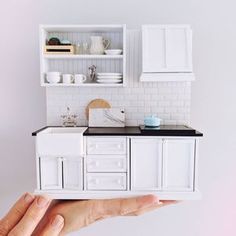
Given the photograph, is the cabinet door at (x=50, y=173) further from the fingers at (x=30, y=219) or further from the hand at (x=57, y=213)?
the fingers at (x=30, y=219)

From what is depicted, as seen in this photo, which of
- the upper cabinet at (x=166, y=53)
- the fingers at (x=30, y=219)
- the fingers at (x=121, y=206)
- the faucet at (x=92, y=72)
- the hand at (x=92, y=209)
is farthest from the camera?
the faucet at (x=92, y=72)

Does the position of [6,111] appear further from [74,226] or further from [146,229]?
[146,229]

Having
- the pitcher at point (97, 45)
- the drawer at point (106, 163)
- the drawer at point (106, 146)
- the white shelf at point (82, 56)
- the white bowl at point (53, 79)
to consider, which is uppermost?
the pitcher at point (97, 45)

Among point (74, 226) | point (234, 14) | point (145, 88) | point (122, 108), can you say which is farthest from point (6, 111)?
point (234, 14)

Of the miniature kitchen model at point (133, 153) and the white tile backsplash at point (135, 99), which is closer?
the miniature kitchen model at point (133, 153)

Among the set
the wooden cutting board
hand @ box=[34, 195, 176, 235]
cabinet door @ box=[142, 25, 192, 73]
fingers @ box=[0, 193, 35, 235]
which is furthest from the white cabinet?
fingers @ box=[0, 193, 35, 235]

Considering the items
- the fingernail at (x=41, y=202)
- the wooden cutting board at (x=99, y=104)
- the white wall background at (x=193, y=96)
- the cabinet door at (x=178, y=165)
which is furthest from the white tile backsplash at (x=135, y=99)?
the fingernail at (x=41, y=202)

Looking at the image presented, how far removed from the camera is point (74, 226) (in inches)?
46.5

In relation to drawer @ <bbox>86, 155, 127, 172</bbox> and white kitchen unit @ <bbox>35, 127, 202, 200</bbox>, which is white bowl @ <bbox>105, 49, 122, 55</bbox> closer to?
white kitchen unit @ <bbox>35, 127, 202, 200</bbox>

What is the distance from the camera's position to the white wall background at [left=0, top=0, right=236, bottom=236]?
204 centimetres

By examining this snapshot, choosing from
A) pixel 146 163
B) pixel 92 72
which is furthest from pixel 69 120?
pixel 146 163

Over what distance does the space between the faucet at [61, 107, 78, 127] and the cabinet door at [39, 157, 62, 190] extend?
1.33 ft

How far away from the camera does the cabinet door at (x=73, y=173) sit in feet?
5.43

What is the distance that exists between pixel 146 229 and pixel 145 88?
109 centimetres
